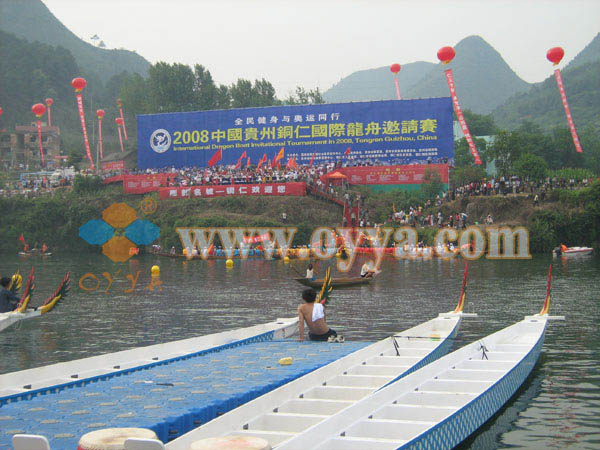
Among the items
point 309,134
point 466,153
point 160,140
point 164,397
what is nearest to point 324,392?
point 164,397

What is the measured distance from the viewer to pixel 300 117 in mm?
54812

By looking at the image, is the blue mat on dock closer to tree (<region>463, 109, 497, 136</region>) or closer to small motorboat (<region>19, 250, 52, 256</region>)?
small motorboat (<region>19, 250, 52, 256</region>)

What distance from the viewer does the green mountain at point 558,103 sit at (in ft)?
323

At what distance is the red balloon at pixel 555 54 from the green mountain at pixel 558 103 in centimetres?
4657

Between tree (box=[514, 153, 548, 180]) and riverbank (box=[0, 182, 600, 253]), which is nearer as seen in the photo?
riverbank (box=[0, 182, 600, 253])

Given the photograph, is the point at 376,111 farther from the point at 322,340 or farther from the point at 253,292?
the point at 322,340

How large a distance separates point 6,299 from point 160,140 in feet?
138

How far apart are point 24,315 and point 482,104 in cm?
18600

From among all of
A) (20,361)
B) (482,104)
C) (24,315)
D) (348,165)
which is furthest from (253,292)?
(482,104)

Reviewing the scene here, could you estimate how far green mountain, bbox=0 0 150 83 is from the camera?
156625 mm

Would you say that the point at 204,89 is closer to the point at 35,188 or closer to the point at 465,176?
the point at 35,188

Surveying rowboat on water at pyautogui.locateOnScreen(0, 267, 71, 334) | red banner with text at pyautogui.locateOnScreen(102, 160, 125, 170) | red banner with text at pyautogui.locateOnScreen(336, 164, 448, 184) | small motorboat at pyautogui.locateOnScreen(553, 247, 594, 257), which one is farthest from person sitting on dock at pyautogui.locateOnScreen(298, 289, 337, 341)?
red banner with text at pyautogui.locateOnScreen(102, 160, 125, 170)

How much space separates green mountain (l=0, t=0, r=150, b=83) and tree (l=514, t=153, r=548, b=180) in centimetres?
11890

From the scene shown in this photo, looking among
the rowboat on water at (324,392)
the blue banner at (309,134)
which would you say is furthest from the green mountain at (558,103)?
the rowboat on water at (324,392)
